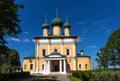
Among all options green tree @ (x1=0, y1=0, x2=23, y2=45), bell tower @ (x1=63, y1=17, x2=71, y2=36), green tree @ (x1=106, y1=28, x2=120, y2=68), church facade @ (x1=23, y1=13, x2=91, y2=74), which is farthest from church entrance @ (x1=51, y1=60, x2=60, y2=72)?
green tree @ (x1=0, y1=0, x2=23, y2=45)

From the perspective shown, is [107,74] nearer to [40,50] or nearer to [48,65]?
[48,65]

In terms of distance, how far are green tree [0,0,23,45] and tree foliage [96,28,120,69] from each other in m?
32.1

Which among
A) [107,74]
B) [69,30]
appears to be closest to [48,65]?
[69,30]

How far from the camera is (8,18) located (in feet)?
70.8

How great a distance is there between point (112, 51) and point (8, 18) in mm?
34461

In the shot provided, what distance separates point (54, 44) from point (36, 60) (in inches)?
245

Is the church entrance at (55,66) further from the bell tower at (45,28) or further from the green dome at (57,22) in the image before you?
the green dome at (57,22)

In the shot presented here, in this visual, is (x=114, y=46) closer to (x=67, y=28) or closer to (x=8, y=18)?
(x=67, y=28)

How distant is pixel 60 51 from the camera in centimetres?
5341

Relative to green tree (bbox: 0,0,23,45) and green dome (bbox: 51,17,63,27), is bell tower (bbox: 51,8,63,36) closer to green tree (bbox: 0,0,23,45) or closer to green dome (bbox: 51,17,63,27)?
green dome (bbox: 51,17,63,27)

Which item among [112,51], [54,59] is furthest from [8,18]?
[112,51]

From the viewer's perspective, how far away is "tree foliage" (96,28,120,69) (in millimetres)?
49384

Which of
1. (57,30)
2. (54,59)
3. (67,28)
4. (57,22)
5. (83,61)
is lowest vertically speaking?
(83,61)

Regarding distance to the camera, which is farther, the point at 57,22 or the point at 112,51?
the point at 57,22
